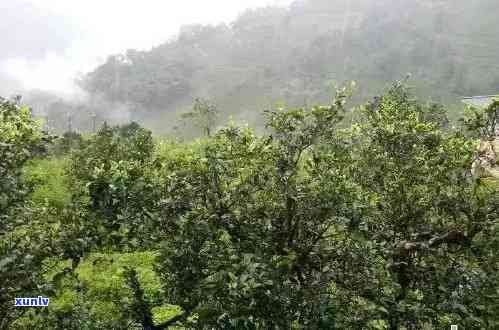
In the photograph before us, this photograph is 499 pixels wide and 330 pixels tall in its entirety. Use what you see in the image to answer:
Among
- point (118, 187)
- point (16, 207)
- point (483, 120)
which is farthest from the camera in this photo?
point (118, 187)

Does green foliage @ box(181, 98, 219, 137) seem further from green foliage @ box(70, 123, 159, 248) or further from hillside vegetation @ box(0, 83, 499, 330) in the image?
hillside vegetation @ box(0, 83, 499, 330)

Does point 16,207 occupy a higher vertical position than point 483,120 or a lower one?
lower

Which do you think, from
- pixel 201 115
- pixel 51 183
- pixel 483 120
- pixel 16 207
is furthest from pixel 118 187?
pixel 201 115

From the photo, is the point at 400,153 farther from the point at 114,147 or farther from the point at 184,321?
the point at 114,147

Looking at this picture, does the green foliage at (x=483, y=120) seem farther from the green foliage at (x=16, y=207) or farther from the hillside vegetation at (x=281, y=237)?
the green foliage at (x=16, y=207)

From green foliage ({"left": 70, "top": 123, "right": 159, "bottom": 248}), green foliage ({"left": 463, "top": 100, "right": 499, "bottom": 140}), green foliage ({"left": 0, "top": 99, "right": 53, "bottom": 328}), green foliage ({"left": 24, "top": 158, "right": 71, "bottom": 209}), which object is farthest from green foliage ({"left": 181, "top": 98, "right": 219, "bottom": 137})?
green foliage ({"left": 0, "top": 99, "right": 53, "bottom": 328})

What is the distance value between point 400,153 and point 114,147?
3028 centimetres

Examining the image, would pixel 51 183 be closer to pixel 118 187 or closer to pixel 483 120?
pixel 118 187

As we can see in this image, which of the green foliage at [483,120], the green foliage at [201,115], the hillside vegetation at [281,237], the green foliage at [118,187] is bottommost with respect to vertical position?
the green foliage at [201,115]

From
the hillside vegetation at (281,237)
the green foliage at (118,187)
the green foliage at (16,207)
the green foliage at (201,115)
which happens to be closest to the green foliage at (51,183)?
the green foliage at (118,187)

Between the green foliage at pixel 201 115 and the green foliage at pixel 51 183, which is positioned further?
the green foliage at pixel 201 115

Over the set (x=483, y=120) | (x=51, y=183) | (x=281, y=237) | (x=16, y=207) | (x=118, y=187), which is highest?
(x=483, y=120)

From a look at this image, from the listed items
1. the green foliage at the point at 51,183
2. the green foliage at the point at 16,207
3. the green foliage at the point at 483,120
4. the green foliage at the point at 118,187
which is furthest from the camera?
A: the green foliage at the point at 51,183

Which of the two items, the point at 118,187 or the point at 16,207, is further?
the point at 118,187
